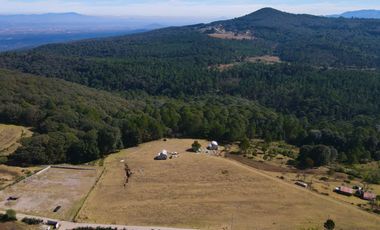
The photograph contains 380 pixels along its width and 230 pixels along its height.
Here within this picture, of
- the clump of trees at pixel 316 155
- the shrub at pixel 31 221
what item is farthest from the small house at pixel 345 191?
the shrub at pixel 31 221

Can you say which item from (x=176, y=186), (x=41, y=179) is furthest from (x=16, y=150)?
(x=176, y=186)

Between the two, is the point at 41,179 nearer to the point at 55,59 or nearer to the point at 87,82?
the point at 87,82

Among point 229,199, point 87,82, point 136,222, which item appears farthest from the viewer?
point 87,82

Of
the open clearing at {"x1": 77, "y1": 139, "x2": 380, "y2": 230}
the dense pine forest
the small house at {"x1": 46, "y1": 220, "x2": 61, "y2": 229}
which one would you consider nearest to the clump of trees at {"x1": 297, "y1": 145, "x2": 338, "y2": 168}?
the dense pine forest

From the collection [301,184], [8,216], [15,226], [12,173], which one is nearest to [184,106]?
[12,173]

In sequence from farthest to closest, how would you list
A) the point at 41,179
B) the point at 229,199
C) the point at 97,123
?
the point at 97,123 → the point at 41,179 → the point at 229,199

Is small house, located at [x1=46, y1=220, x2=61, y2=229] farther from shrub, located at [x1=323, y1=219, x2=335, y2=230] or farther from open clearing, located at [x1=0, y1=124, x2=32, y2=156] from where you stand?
shrub, located at [x1=323, y1=219, x2=335, y2=230]
